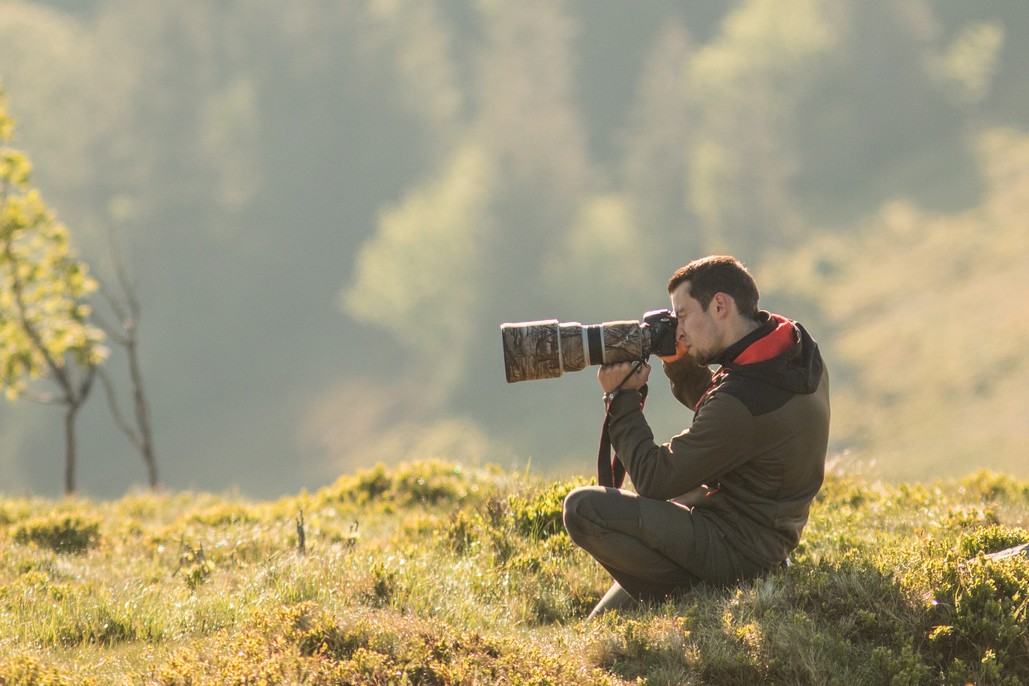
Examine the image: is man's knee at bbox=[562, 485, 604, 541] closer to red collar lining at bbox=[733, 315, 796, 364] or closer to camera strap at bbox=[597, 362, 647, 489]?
camera strap at bbox=[597, 362, 647, 489]

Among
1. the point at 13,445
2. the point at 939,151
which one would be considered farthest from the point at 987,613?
the point at 13,445

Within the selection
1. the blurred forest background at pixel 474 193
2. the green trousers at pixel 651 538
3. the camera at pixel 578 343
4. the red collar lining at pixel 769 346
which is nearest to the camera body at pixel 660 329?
the camera at pixel 578 343

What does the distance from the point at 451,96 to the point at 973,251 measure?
277ft

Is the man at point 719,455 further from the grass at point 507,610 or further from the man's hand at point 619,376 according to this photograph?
the grass at point 507,610

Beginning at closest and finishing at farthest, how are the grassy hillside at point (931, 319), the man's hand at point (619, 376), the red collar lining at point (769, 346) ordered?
the red collar lining at point (769, 346) < the man's hand at point (619, 376) < the grassy hillside at point (931, 319)

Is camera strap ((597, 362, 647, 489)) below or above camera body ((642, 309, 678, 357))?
below

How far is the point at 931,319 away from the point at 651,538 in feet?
250

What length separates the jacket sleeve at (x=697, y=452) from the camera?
5266 millimetres

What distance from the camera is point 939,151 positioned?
102 m

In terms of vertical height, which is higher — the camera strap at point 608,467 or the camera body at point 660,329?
the camera body at point 660,329

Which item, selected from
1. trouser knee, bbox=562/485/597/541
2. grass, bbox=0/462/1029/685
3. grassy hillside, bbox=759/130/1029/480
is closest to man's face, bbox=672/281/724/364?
trouser knee, bbox=562/485/597/541

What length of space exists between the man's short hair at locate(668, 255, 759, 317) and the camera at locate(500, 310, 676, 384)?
0.25m

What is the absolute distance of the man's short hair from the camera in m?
5.55

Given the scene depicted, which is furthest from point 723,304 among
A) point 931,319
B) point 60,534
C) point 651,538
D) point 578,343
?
point 931,319
